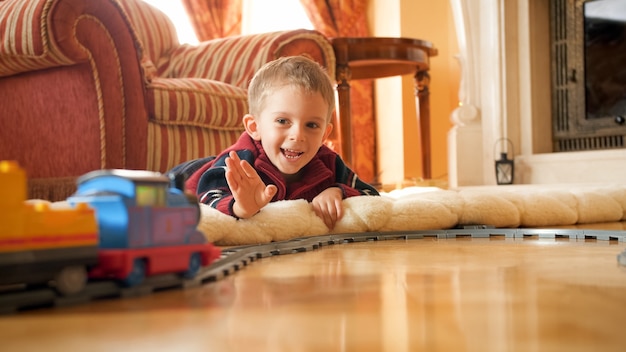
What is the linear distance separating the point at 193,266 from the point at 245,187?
43 cm

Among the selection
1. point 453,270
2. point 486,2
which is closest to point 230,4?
point 486,2

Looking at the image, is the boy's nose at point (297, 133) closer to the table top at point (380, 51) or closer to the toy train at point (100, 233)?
the toy train at point (100, 233)

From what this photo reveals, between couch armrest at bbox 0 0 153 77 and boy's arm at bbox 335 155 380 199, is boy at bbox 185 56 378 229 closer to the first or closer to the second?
boy's arm at bbox 335 155 380 199

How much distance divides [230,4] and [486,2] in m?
1.34

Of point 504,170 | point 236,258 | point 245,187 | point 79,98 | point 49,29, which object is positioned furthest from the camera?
point 504,170

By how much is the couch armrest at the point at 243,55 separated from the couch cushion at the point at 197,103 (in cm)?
14

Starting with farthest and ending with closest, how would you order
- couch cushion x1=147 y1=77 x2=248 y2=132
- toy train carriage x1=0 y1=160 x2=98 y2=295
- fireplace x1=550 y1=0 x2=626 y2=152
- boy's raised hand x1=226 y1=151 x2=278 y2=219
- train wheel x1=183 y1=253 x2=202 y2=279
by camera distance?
fireplace x1=550 y1=0 x2=626 y2=152 → couch cushion x1=147 y1=77 x2=248 y2=132 → boy's raised hand x1=226 y1=151 x2=278 y2=219 → train wheel x1=183 y1=253 x2=202 y2=279 → toy train carriage x1=0 y1=160 x2=98 y2=295

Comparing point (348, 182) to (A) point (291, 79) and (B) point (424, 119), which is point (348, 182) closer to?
(A) point (291, 79)

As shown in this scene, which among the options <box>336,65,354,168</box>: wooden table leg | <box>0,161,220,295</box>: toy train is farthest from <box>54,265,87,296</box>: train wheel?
<box>336,65,354,168</box>: wooden table leg

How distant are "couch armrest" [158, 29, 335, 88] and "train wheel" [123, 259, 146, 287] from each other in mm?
1786

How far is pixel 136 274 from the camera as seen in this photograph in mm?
599

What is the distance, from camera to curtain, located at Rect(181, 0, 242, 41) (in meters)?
3.55

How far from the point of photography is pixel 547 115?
328 cm

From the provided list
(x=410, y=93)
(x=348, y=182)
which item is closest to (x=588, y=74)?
(x=410, y=93)
